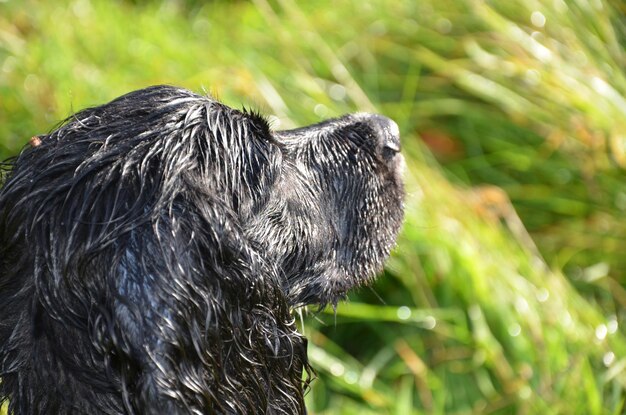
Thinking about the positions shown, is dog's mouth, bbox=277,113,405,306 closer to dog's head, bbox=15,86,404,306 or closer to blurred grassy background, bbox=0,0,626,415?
dog's head, bbox=15,86,404,306

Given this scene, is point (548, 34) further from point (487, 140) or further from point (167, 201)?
point (167, 201)

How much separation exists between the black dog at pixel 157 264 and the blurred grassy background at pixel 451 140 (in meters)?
1.09

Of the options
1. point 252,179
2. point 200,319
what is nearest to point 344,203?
point 252,179

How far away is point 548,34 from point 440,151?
85 cm

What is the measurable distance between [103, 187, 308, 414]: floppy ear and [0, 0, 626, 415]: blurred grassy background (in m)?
1.19

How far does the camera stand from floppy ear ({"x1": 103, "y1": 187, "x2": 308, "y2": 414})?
2.25 m

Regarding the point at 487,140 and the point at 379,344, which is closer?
the point at 379,344

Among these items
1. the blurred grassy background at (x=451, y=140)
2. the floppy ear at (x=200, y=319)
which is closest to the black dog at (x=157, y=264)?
the floppy ear at (x=200, y=319)

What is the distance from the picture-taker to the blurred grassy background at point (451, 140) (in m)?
4.00

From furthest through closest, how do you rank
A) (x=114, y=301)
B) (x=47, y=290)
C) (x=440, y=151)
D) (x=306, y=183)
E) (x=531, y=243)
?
(x=440, y=151) < (x=531, y=243) < (x=306, y=183) < (x=47, y=290) < (x=114, y=301)

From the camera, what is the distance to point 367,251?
3096 mm

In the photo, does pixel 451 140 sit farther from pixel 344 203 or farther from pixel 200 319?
pixel 200 319

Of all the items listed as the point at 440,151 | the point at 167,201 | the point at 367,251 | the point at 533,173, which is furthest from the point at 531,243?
the point at 167,201

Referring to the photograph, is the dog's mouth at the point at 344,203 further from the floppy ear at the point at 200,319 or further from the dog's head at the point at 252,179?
the floppy ear at the point at 200,319
